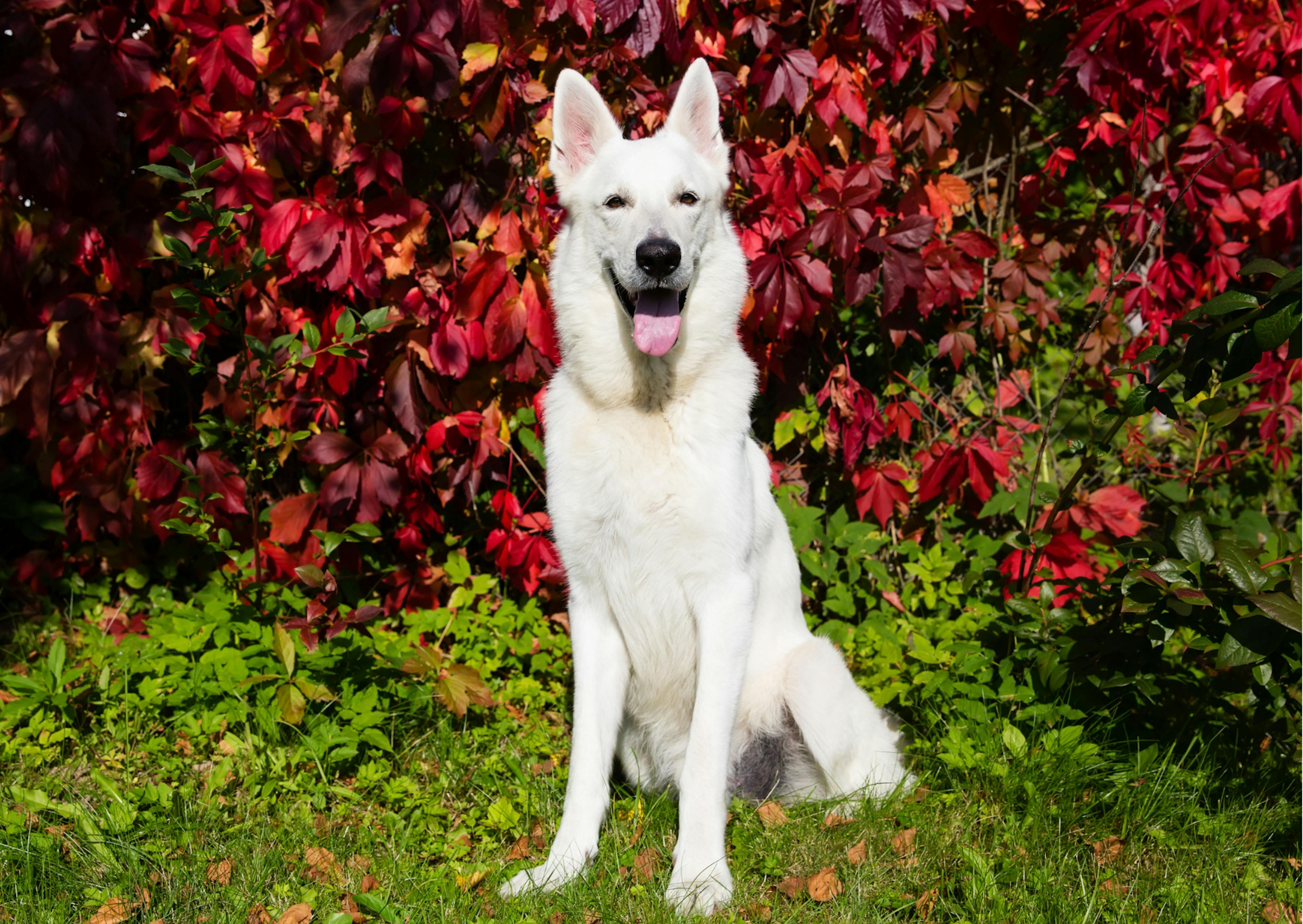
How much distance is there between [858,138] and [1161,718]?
259 cm

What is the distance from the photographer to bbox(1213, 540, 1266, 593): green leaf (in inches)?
87.5

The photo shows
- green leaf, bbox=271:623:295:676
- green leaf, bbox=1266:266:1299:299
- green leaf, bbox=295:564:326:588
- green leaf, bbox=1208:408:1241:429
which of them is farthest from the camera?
green leaf, bbox=295:564:326:588

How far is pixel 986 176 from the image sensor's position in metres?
4.11

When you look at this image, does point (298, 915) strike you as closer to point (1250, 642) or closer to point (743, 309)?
point (743, 309)

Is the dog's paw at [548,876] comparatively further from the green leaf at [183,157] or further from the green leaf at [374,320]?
the green leaf at [183,157]

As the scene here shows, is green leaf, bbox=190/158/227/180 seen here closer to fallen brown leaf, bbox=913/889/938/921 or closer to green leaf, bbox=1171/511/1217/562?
fallen brown leaf, bbox=913/889/938/921

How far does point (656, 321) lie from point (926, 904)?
173 centimetres

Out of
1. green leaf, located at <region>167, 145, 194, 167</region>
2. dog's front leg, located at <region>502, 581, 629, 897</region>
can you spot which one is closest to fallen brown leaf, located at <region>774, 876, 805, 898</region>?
dog's front leg, located at <region>502, 581, 629, 897</region>

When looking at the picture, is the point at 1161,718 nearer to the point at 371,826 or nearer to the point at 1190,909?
the point at 1190,909

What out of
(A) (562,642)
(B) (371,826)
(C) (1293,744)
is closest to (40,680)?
(B) (371,826)

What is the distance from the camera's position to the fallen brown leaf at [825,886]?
2348mm

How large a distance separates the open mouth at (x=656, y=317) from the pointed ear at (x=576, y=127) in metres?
0.45

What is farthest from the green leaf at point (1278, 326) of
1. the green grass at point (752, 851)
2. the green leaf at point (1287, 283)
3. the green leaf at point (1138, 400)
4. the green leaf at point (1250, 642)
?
the green grass at point (752, 851)

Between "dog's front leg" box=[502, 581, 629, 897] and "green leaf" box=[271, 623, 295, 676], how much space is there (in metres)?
0.91
